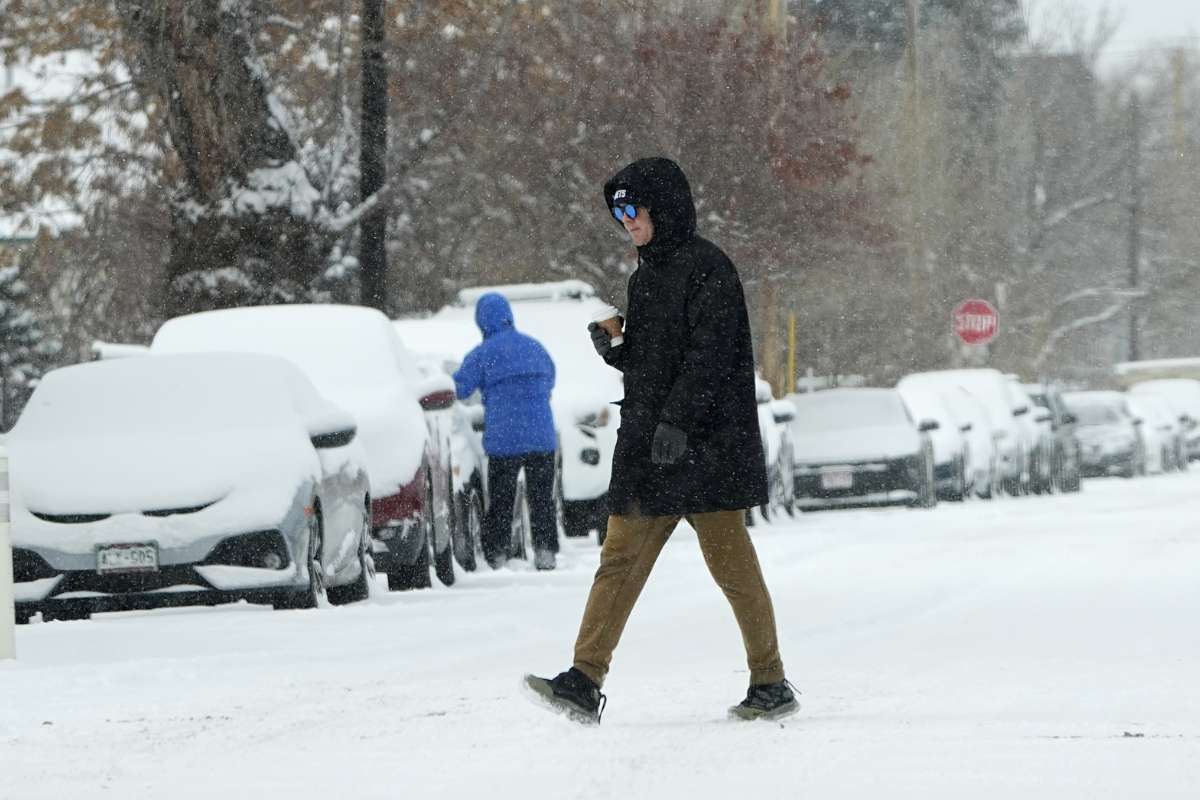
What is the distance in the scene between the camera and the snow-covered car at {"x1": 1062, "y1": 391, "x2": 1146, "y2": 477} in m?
46.8

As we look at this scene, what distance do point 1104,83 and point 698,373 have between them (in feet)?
233

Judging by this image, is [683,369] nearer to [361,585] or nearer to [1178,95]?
[361,585]

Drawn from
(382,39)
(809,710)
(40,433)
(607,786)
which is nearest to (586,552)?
(40,433)

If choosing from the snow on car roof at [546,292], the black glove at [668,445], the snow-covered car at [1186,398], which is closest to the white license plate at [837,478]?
the snow on car roof at [546,292]

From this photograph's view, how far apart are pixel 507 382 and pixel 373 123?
1200cm

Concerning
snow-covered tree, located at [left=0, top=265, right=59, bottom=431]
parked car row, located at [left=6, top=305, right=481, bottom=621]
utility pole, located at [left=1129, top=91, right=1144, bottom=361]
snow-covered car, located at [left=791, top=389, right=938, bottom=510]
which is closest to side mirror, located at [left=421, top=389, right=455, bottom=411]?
parked car row, located at [left=6, top=305, right=481, bottom=621]

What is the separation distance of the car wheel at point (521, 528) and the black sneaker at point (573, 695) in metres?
9.70

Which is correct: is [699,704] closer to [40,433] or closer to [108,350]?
[40,433]

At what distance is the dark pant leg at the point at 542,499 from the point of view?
1777 cm

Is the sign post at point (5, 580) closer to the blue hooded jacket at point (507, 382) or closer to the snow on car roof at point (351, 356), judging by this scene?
the snow on car roof at point (351, 356)

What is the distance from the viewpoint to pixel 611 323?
8.49 meters

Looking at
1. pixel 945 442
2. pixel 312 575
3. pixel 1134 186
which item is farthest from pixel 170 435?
pixel 1134 186

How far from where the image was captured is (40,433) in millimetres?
14070

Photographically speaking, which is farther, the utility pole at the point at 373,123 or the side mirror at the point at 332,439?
the utility pole at the point at 373,123
